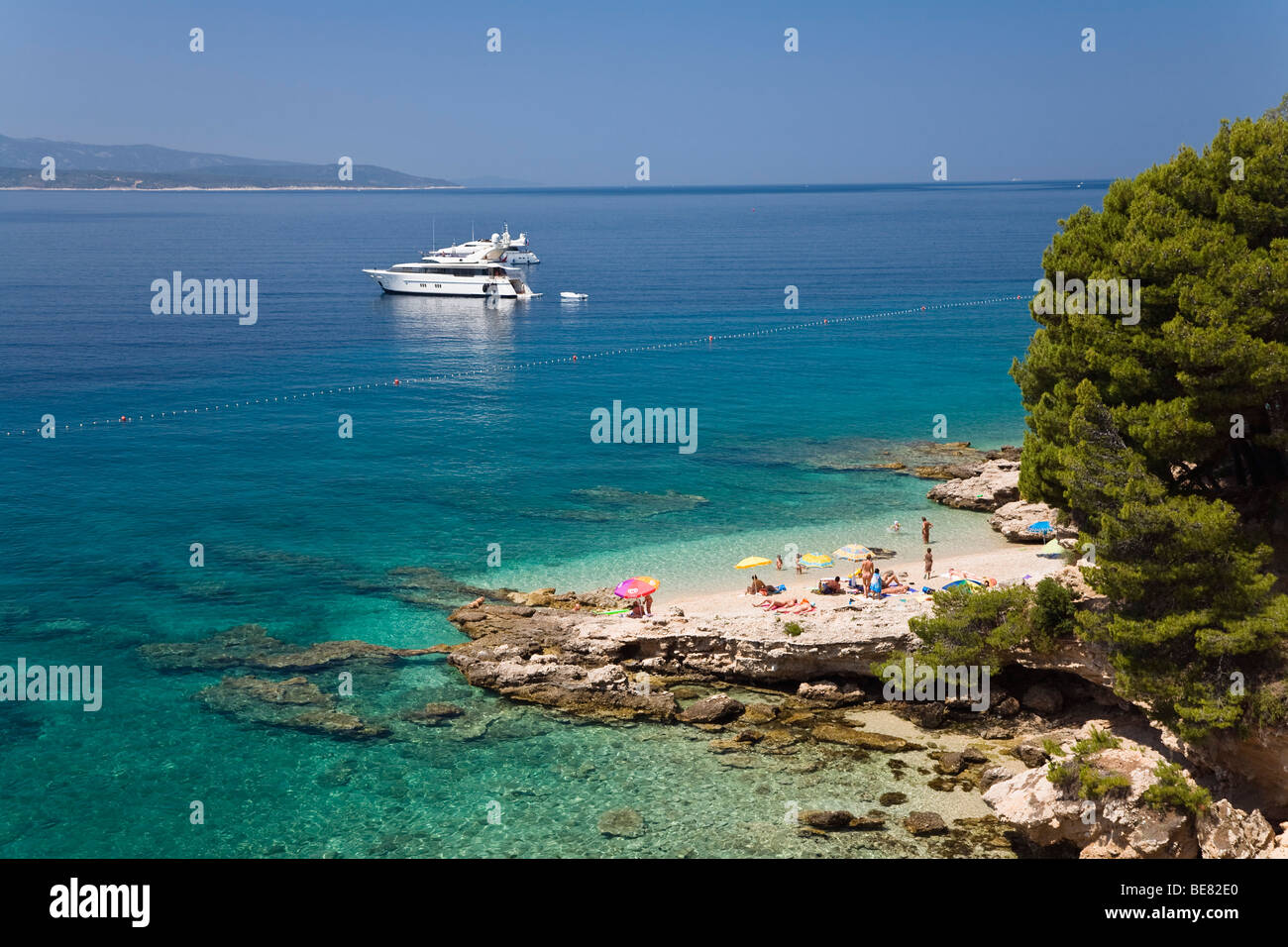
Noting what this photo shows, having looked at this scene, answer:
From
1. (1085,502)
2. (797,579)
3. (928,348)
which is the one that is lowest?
(797,579)

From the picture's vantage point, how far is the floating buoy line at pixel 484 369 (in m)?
60.9

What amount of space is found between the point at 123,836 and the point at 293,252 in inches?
5739

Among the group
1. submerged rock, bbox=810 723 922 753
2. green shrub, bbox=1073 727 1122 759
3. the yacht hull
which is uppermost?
the yacht hull

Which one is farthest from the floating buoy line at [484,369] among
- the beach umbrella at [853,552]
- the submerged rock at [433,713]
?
the beach umbrella at [853,552]

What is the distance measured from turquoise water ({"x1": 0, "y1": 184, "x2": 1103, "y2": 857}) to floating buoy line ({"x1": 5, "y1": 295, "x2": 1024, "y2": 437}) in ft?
2.16

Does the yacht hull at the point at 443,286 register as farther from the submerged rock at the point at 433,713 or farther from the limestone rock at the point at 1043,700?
the limestone rock at the point at 1043,700

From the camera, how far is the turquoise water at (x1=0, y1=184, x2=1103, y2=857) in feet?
81.5

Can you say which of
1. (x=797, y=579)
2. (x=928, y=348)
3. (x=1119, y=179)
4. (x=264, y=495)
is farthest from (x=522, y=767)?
(x=928, y=348)

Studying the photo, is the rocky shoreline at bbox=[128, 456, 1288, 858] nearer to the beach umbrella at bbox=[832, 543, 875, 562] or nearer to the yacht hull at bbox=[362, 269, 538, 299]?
the beach umbrella at bbox=[832, 543, 875, 562]

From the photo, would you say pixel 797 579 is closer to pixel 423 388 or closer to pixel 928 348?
pixel 423 388

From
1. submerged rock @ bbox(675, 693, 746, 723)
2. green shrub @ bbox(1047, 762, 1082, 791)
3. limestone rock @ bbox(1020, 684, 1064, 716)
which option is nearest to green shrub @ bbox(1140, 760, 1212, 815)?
green shrub @ bbox(1047, 762, 1082, 791)

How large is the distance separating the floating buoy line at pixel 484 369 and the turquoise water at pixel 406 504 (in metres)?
0.66

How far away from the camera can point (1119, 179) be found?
26.4m
